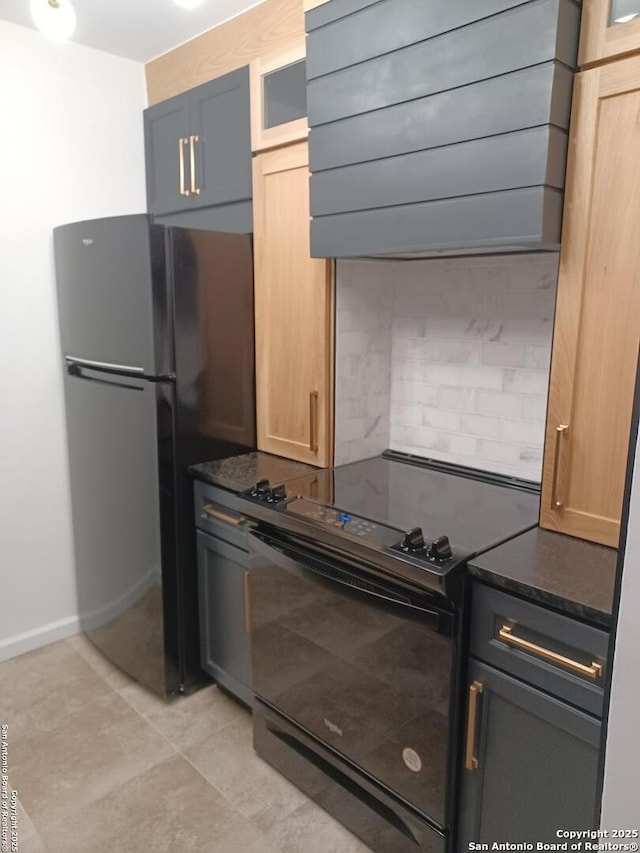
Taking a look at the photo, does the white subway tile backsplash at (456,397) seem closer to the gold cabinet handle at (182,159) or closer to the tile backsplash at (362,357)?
the tile backsplash at (362,357)

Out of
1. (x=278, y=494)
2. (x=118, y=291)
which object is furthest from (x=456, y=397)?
(x=118, y=291)

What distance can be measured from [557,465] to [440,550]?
0.39 m

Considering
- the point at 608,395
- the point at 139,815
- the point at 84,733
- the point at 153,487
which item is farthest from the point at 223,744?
the point at 608,395

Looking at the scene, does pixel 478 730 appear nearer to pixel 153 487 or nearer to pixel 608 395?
pixel 608 395

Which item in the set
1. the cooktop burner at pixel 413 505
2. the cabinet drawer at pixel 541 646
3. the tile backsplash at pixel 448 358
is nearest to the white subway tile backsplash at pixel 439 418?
the tile backsplash at pixel 448 358

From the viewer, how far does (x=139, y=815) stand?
189cm

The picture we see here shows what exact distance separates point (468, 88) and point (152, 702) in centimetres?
231

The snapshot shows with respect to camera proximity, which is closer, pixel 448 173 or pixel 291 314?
pixel 448 173

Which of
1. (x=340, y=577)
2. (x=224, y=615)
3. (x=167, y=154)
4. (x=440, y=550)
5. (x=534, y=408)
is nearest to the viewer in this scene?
(x=440, y=550)

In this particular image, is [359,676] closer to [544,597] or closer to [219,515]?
[544,597]

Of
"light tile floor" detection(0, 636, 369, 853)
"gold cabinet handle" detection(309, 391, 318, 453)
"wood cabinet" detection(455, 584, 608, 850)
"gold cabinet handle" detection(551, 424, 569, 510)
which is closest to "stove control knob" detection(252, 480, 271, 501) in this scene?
"gold cabinet handle" detection(309, 391, 318, 453)

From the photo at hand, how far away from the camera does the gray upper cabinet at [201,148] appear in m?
2.29

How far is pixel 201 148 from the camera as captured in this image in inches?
96.7

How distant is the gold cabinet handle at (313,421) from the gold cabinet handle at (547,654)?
1.01m
